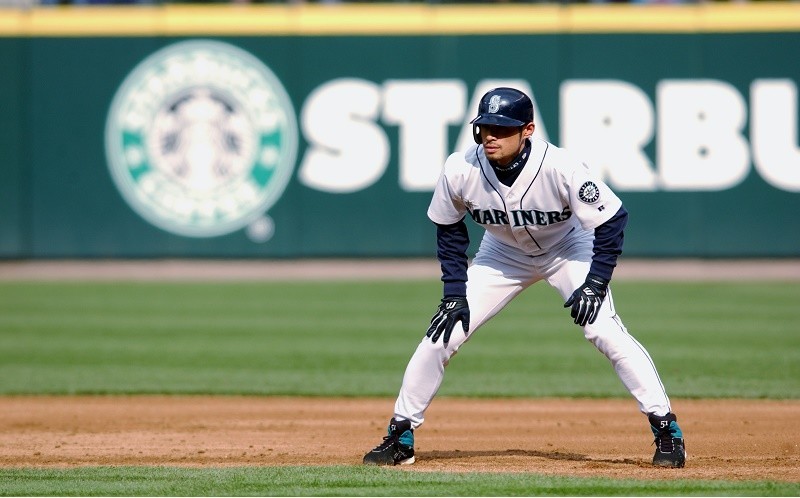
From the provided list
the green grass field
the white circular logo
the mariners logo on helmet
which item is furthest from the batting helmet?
the white circular logo

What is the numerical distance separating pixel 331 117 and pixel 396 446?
12.1 metres

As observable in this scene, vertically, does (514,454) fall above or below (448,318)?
below

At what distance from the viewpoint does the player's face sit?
5.25 m

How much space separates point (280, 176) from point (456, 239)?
11898mm

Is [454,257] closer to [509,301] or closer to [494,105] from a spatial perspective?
[509,301]

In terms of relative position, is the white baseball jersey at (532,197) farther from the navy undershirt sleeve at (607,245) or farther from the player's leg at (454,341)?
the player's leg at (454,341)

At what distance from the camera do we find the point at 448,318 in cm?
546

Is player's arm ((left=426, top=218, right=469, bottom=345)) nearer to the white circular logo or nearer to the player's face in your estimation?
the player's face

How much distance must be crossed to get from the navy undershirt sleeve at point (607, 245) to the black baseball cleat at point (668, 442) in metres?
0.70

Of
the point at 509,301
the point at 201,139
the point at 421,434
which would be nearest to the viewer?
the point at 509,301

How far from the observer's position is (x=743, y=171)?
55.3 feet

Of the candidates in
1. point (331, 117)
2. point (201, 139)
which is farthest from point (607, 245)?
point (201, 139)

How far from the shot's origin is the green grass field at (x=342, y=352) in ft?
16.9

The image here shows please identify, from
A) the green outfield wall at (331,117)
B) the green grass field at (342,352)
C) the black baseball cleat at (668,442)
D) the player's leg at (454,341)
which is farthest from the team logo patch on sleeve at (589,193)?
the green outfield wall at (331,117)
